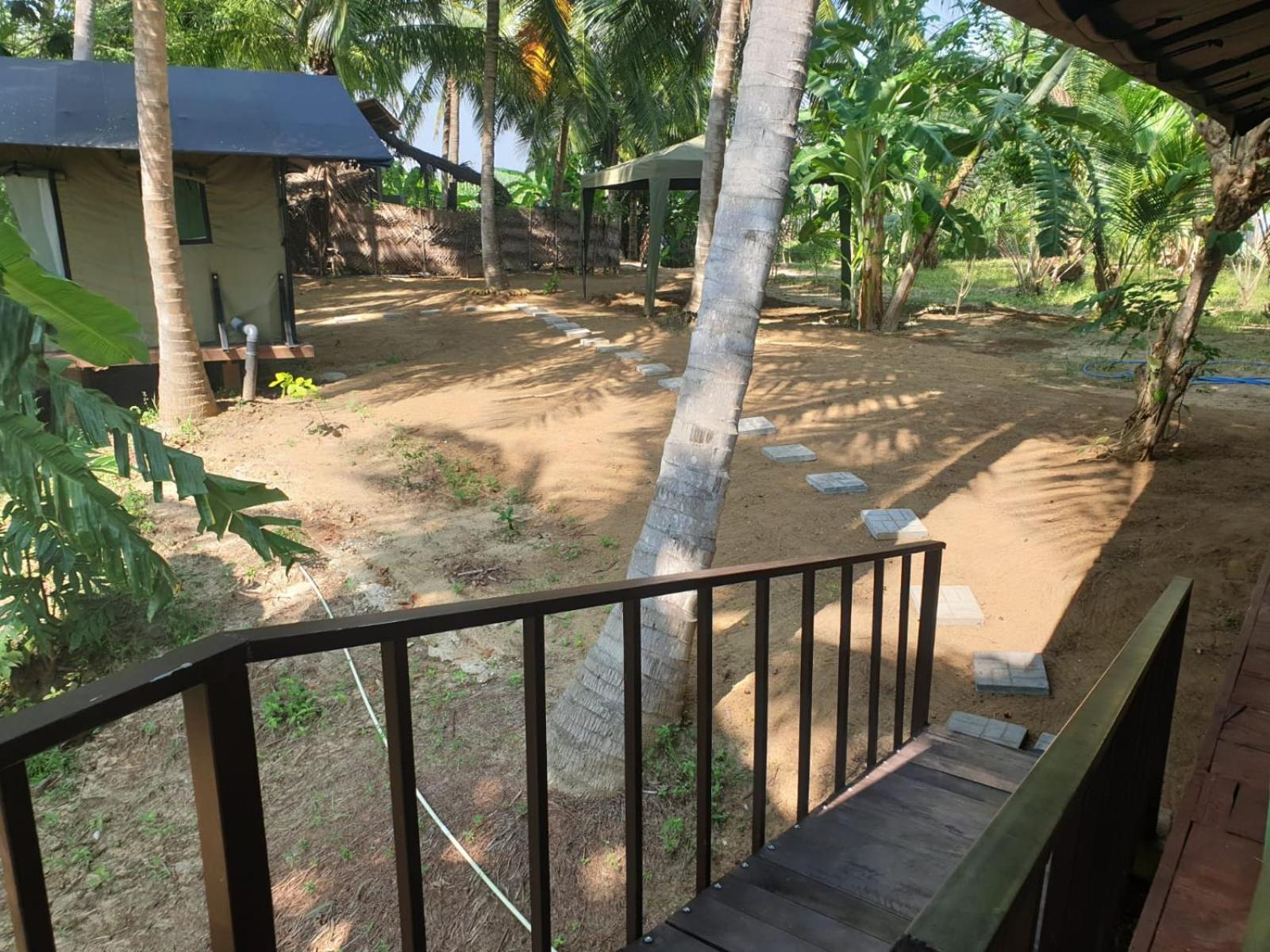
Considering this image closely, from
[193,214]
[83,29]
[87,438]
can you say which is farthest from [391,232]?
[87,438]

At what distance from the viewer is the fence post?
106 cm

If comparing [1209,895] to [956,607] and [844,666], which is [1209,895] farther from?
[956,607]

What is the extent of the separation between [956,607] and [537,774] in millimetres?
3343

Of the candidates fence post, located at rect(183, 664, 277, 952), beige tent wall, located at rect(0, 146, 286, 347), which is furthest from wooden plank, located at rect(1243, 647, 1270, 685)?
beige tent wall, located at rect(0, 146, 286, 347)

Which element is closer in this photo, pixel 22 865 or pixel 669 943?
pixel 22 865

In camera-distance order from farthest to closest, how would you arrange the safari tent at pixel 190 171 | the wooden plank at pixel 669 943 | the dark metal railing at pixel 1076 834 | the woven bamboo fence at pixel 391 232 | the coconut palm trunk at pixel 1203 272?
1. the woven bamboo fence at pixel 391 232
2. the safari tent at pixel 190 171
3. the coconut palm trunk at pixel 1203 272
4. the wooden plank at pixel 669 943
5. the dark metal railing at pixel 1076 834

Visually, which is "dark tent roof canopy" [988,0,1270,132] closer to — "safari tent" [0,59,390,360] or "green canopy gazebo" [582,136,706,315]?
"safari tent" [0,59,390,360]

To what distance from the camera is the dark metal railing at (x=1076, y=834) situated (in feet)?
2.59

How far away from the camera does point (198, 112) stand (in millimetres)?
9125

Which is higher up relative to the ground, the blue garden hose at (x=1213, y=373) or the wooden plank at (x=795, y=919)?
the blue garden hose at (x=1213, y=373)

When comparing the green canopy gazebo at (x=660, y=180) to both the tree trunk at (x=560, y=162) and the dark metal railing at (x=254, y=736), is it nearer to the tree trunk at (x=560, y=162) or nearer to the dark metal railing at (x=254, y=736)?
the tree trunk at (x=560, y=162)

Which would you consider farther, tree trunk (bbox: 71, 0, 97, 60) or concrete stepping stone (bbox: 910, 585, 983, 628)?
tree trunk (bbox: 71, 0, 97, 60)

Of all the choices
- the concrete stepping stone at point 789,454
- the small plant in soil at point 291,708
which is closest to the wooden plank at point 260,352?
the concrete stepping stone at point 789,454

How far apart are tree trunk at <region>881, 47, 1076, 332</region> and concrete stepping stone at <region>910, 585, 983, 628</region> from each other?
7053mm
